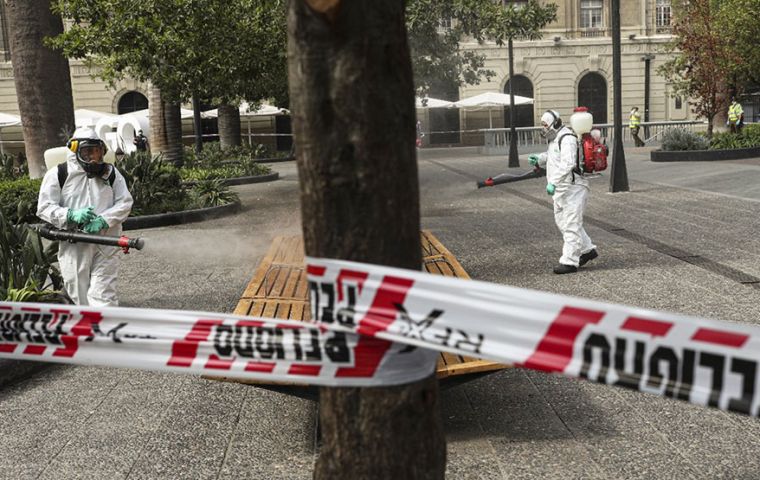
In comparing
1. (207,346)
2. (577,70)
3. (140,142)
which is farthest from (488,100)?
(207,346)

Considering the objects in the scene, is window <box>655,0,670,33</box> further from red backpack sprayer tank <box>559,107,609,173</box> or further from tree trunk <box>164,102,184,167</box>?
red backpack sprayer tank <box>559,107,609,173</box>

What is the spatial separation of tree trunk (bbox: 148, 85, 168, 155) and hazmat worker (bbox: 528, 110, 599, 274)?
15.4 metres

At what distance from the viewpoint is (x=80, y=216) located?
22.4 ft

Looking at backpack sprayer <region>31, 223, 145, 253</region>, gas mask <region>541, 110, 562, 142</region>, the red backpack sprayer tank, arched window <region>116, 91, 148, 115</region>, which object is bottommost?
backpack sprayer <region>31, 223, 145, 253</region>

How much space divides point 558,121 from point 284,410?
5.42m

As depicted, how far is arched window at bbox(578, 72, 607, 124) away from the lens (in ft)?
159

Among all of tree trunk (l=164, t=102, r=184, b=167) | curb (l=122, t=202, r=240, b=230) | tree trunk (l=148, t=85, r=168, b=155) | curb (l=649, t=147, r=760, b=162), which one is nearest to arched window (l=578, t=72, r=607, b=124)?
curb (l=649, t=147, r=760, b=162)

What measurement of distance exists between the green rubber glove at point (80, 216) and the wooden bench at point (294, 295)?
140cm

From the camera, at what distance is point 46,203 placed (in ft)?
22.7

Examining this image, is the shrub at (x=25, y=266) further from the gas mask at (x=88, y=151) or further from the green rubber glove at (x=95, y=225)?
the gas mask at (x=88, y=151)

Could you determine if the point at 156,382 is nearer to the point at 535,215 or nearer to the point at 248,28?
the point at 535,215

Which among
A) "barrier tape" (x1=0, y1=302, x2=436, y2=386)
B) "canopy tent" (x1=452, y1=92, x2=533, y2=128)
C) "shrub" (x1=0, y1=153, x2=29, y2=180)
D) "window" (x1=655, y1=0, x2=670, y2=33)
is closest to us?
"barrier tape" (x1=0, y1=302, x2=436, y2=386)

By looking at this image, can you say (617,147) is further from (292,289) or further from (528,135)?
(528,135)

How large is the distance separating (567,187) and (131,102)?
4088 centimetres
